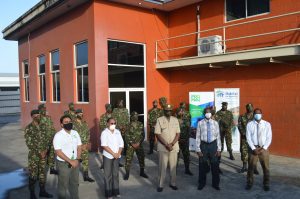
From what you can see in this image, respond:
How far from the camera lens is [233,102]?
10.6 metres

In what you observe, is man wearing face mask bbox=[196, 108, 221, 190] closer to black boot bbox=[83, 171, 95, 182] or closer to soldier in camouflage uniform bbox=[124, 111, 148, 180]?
soldier in camouflage uniform bbox=[124, 111, 148, 180]

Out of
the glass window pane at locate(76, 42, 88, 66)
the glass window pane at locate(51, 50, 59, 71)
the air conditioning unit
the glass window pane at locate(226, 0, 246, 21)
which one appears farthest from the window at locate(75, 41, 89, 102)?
the glass window pane at locate(226, 0, 246, 21)

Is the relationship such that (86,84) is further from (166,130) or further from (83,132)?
(166,130)

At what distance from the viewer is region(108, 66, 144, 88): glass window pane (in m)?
11.5

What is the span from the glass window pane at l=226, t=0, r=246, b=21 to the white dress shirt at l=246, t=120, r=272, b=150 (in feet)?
19.2

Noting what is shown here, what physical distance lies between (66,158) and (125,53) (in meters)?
7.43

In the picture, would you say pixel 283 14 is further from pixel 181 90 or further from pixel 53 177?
pixel 53 177

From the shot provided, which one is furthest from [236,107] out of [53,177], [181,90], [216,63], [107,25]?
[53,177]

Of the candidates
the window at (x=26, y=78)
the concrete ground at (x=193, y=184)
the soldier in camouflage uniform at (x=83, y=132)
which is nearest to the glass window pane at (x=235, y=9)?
the concrete ground at (x=193, y=184)

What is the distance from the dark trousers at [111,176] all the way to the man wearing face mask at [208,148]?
1.92 meters

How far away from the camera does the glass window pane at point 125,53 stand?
11.5 metres

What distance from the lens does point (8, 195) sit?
6629 mm

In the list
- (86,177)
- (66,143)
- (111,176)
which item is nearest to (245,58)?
(111,176)

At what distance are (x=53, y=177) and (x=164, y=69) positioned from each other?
279 inches
